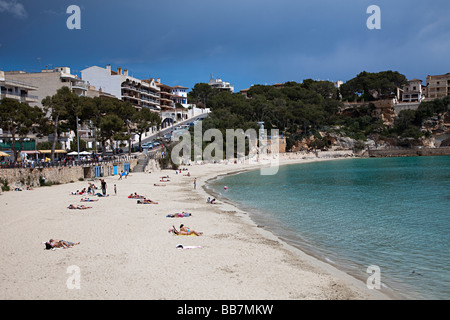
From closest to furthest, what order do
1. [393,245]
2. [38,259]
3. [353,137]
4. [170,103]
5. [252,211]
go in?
[38,259]
[393,245]
[252,211]
[353,137]
[170,103]

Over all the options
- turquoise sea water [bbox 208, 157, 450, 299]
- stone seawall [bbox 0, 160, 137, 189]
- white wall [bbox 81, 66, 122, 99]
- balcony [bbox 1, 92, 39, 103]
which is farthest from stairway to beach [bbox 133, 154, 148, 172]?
white wall [bbox 81, 66, 122, 99]

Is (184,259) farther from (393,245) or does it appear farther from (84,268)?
(393,245)

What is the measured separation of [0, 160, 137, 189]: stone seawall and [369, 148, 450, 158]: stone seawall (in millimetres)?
78975

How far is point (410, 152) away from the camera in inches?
3762

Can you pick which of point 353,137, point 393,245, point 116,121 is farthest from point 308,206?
point 353,137

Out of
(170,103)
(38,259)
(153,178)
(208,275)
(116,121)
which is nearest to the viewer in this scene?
(208,275)

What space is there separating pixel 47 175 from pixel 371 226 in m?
27.5

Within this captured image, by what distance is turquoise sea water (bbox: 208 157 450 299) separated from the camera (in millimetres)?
11164

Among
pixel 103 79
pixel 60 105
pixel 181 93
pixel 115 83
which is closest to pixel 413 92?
pixel 181 93

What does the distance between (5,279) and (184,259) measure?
5.07 metres

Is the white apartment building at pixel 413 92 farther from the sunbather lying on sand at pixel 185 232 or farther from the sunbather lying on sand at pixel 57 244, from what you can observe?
the sunbather lying on sand at pixel 57 244

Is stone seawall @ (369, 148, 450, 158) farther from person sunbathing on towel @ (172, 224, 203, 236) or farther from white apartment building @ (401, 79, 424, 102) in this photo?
person sunbathing on towel @ (172, 224, 203, 236)

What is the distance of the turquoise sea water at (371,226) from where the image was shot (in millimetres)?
11164

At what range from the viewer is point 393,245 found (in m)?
14.4
